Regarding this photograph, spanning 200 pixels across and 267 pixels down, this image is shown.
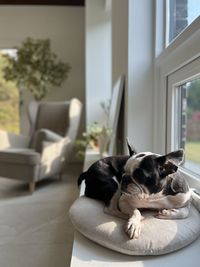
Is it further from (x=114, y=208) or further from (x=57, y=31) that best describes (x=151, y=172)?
(x=57, y=31)

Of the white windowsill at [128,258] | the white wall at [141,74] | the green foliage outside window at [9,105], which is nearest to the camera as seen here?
the white windowsill at [128,258]

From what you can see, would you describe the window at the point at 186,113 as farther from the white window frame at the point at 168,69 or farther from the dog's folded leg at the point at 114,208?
the dog's folded leg at the point at 114,208

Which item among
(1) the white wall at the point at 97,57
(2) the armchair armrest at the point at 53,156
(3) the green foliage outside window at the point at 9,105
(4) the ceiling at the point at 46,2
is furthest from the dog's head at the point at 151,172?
(4) the ceiling at the point at 46,2

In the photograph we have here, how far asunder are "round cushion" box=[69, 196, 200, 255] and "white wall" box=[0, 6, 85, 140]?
4280 millimetres

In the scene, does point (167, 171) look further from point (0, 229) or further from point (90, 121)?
point (90, 121)

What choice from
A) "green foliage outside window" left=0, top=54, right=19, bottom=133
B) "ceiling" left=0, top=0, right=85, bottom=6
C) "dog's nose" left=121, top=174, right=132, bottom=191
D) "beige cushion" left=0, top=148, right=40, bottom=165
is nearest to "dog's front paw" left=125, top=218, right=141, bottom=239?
"dog's nose" left=121, top=174, right=132, bottom=191

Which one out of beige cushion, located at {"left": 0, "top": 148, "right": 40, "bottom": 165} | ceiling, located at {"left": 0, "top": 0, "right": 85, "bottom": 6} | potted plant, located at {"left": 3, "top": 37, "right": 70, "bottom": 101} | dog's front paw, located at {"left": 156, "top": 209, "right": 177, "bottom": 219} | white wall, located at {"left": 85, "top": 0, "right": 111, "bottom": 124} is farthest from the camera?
ceiling, located at {"left": 0, "top": 0, "right": 85, "bottom": 6}

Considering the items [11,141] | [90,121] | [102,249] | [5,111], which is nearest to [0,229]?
[102,249]

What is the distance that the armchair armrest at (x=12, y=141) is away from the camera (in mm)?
3763

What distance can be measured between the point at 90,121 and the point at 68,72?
1246 mm

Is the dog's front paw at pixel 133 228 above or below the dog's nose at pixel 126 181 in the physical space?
below

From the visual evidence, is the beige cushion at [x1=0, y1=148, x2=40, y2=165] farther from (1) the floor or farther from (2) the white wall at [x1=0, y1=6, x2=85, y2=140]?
(2) the white wall at [x1=0, y1=6, x2=85, y2=140]

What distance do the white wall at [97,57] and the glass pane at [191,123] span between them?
2.91m

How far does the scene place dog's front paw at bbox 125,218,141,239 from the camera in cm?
99
